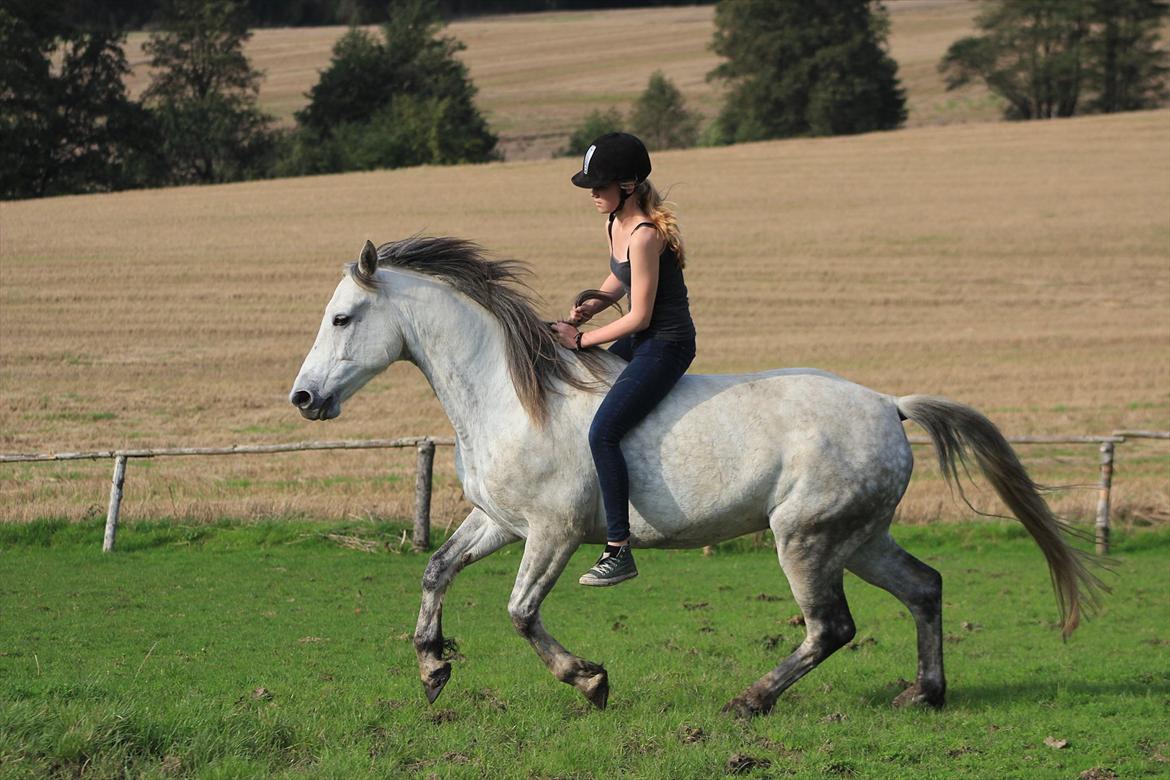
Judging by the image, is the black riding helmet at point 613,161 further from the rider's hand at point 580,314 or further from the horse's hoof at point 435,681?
the horse's hoof at point 435,681

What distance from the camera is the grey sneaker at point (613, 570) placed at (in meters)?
6.69

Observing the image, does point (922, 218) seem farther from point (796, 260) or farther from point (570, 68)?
point (570, 68)

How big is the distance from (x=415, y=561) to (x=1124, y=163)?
35.8 m

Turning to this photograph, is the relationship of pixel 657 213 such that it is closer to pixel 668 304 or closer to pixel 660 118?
pixel 668 304

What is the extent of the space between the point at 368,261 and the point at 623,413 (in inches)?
58.5

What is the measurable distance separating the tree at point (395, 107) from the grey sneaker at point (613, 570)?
1938 inches

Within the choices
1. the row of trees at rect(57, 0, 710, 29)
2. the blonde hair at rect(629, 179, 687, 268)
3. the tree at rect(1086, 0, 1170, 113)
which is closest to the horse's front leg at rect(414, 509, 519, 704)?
the blonde hair at rect(629, 179, 687, 268)

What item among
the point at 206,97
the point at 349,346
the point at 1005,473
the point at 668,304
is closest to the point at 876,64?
the point at 206,97

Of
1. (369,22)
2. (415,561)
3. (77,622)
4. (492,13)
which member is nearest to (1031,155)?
(415,561)

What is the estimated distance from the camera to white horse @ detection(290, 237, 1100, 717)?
681 centimetres

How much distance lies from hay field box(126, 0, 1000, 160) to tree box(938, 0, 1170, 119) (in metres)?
2.92

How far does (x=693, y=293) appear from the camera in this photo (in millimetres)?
30734

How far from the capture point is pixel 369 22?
82.4 m

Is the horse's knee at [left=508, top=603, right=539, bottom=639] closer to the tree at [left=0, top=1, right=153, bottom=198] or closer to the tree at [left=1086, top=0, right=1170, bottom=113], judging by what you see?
the tree at [left=0, top=1, right=153, bottom=198]
